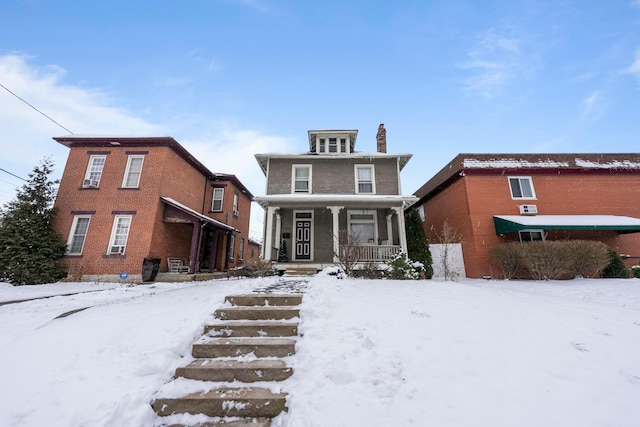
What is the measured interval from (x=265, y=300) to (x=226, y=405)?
1.99 metres

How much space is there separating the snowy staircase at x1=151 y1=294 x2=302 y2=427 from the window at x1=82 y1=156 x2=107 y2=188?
1342cm

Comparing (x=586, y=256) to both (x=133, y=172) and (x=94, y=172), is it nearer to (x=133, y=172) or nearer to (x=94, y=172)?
(x=133, y=172)

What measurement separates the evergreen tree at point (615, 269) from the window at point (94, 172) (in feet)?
83.8

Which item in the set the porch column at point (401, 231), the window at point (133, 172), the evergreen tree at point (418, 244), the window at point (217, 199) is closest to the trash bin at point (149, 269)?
the window at point (133, 172)

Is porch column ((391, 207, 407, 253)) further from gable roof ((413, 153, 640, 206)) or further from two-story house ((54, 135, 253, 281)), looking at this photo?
two-story house ((54, 135, 253, 281))

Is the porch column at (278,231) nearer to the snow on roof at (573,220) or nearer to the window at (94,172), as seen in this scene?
the window at (94,172)

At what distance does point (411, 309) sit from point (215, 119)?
23.5 meters

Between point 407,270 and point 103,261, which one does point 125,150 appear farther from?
point 407,270

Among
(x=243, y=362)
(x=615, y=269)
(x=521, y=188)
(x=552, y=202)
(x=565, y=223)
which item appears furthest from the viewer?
(x=521, y=188)

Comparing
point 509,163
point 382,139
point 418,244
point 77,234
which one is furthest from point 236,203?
point 509,163

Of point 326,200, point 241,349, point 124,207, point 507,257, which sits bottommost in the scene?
point 241,349

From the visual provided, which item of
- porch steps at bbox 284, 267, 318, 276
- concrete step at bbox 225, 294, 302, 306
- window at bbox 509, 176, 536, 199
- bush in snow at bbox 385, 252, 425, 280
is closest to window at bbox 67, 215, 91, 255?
porch steps at bbox 284, 267, 318, 276

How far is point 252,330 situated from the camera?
3404 millimetres

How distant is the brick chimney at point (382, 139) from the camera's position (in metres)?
14.6
